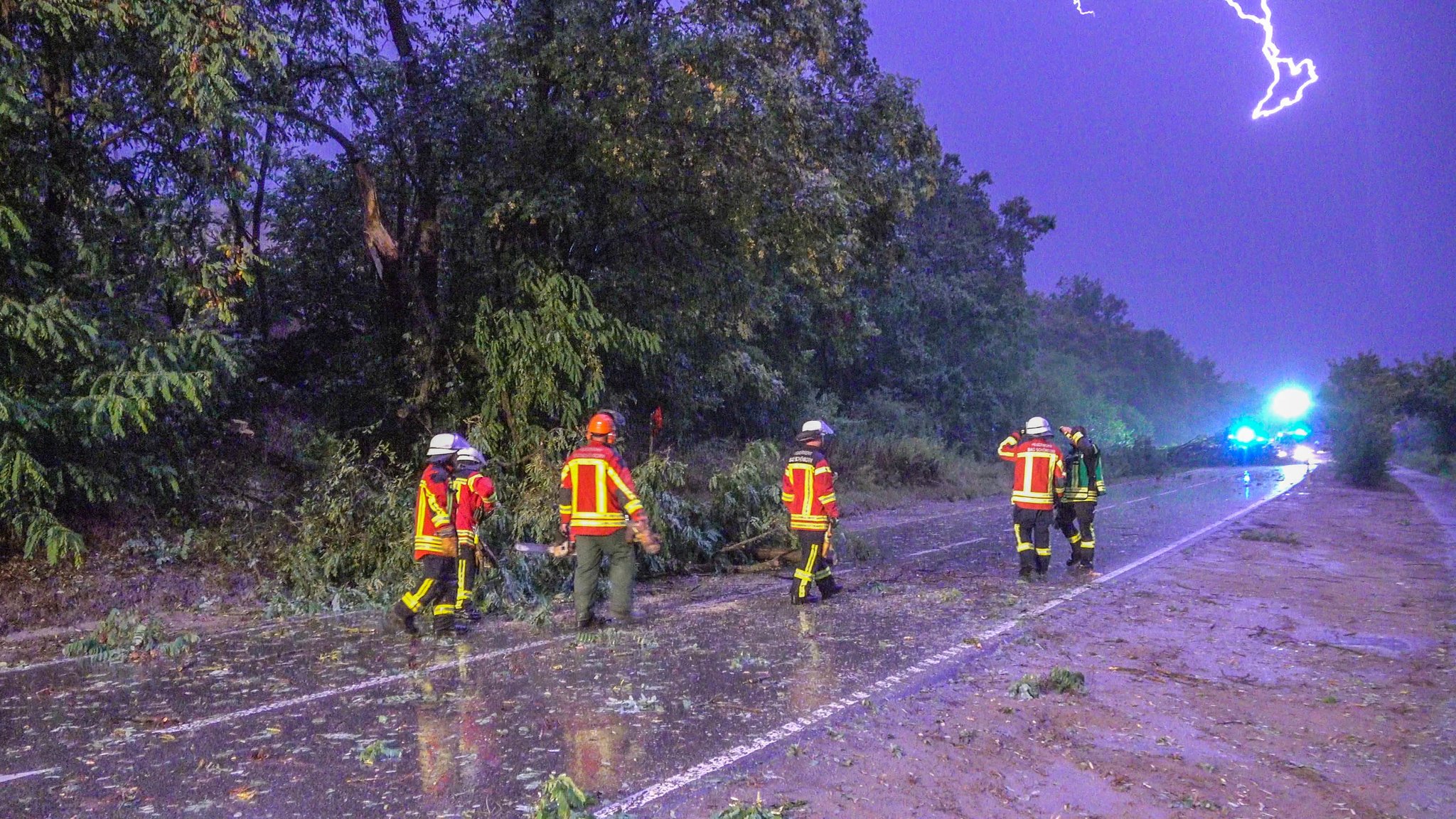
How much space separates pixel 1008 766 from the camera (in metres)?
5.27

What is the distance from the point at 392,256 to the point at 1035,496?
879 cm

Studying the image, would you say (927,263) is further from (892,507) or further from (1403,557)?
(1403,557)

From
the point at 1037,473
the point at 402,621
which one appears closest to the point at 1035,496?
the point at 1037,473

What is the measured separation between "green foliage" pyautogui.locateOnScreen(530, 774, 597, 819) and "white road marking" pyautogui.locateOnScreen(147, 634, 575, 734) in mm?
2466

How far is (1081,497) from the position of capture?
1261 cm

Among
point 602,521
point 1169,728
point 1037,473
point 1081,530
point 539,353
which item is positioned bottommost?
point 1169,728

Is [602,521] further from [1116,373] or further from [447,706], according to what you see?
[1116,373]

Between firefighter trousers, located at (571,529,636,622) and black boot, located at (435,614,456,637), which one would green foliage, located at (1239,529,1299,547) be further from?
black boot, located at (435,614,456,637)

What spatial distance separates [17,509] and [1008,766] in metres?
9.43

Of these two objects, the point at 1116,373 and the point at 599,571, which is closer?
Result: the point at 599,571

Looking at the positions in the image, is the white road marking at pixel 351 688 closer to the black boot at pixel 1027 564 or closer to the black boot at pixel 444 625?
the black boot at pixel 444 625

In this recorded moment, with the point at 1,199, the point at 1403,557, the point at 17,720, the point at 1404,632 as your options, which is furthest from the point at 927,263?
the point at 17,720

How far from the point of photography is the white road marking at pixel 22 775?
496cm

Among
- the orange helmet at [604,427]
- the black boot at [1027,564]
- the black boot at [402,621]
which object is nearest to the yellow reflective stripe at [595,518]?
the orange helmet at [604,427]
